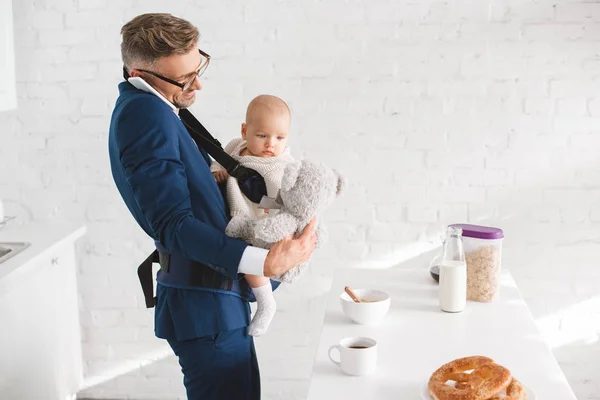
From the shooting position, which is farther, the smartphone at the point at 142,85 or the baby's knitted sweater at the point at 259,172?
the baby's knitted sweater at the point at 259,172

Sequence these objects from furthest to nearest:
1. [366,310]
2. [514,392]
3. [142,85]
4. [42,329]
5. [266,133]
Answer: [42,329] → [266,133] → [366,310] → [142,85] → [514,392]

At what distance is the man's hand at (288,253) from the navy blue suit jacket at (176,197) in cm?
8

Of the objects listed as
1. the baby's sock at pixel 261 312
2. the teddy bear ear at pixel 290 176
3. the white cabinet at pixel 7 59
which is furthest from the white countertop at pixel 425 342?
the white cabinet at pixel 7 59

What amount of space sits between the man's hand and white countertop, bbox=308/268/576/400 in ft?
0.71

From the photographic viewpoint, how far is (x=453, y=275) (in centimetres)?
190

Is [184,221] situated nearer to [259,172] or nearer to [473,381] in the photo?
[259,172]

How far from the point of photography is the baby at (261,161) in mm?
1812

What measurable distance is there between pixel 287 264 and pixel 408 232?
1343 mm

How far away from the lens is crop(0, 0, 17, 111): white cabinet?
2.64 m

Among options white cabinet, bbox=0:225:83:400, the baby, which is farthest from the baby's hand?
white cabinet, bbox=0:225:83:400

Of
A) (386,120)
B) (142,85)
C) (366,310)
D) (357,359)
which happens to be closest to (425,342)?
(366,310)

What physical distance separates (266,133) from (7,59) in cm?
133

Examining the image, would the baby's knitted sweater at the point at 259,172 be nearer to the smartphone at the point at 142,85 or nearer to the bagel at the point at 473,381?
the smartphone at the point at 142,85

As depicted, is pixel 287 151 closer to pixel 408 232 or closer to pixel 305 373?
pixel 408 232
